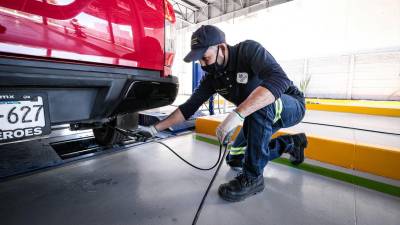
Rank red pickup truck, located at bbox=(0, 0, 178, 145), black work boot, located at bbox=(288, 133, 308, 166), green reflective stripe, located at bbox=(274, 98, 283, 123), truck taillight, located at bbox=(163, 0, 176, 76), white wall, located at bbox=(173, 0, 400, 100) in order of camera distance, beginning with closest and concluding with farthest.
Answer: red pickup truck, located at bbox=(0, 0, 178, 145) → truck taillight, located at bbox=(163, 0, 176, 76) → green reflective stripe, located at bbox=(274, 98, 283, 123) → black work boot, located at bbox=(288, 133, 308, 166) → white wall, located at bbox=(173, 0, 400, 100)

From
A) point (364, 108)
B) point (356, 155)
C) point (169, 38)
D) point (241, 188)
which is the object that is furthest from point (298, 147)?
point (364, 108)

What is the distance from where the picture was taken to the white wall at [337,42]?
253 inches

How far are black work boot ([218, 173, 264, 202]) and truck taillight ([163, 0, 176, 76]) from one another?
762 mm

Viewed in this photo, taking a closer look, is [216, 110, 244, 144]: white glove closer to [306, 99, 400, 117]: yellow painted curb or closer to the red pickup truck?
the red pickup truck

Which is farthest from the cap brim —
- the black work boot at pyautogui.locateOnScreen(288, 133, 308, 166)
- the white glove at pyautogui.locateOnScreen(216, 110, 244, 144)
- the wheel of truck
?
the black work boot at pyautogui.locateOnScreen(288, 133, 308, 166)

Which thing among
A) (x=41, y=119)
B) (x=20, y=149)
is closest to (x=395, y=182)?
(x=41, y=119)

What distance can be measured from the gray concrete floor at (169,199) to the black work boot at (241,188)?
0.04m

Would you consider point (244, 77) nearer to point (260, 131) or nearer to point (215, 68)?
point (215, 68)

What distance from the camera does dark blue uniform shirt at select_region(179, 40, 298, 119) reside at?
1.04 m

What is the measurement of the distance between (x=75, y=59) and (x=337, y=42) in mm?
8647

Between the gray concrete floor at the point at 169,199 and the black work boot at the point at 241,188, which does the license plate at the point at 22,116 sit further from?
the black work boot at the point at 241,188

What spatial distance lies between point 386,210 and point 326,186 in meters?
Answer: 0.30

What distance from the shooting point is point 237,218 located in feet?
3.15

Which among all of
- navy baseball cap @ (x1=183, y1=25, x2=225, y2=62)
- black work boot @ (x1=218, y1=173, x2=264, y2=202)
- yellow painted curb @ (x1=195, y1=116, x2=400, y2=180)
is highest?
navy baseball cap @ (x1=183, y1=25, x2=225, y2=62)
